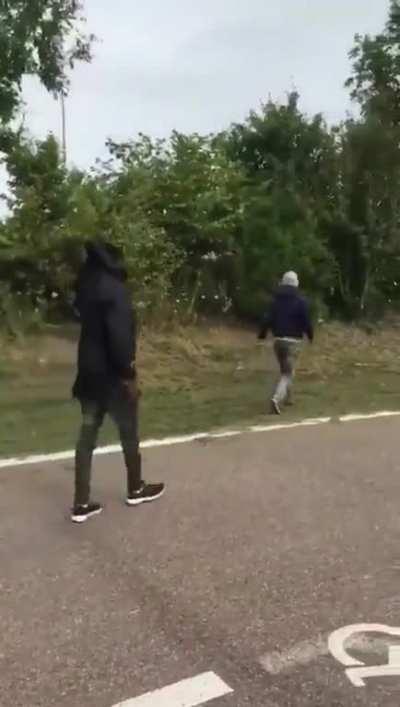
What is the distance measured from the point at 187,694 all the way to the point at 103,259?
3.05 m

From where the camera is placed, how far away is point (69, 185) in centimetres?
1489

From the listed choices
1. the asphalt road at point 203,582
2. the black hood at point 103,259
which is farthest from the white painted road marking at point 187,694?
the black hood at point 103,259

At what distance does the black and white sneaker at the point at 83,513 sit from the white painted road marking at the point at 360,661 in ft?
7.27

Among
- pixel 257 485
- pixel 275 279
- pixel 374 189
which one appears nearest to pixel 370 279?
pixel 374 189

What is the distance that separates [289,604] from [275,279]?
13.2 metres

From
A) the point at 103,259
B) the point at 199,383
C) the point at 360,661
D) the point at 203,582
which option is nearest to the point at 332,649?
the point at 360,661

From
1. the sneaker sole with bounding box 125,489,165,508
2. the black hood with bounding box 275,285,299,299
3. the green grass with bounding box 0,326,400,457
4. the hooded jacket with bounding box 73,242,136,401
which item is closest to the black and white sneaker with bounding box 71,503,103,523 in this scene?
the sneaker sole with bounding box 125,489,165,508

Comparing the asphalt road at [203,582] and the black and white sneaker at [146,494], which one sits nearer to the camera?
the asphalt road at [203,582]

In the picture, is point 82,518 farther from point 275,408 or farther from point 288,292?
point 288,292

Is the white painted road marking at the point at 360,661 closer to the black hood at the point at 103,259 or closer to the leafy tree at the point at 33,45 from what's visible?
the black hood at the point at 103,259

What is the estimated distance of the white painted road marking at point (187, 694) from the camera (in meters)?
3.41

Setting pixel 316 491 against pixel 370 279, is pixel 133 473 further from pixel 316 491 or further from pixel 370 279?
pixel 370 279

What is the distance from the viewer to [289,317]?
10.6 metres

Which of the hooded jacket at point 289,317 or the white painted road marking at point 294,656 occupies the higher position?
the hooded jacket at point 289,317
